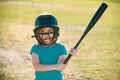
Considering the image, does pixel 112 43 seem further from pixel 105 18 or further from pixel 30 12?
pixel 30 12

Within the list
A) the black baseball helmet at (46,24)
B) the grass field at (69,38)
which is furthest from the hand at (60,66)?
the grass field at (69,38)

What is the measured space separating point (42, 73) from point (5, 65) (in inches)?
143

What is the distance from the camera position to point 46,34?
3516 millimetres

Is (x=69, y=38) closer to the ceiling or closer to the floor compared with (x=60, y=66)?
closer to the floor

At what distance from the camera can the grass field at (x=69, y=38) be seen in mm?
7034

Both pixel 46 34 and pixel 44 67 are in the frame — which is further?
pixel 44 67

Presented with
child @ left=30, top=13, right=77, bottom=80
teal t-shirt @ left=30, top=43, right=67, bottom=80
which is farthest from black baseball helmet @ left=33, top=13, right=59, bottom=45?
teal t-shirt @ left=30, top=43, right=67, bottom=80

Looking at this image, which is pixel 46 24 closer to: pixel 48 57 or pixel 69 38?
pixel 48 57

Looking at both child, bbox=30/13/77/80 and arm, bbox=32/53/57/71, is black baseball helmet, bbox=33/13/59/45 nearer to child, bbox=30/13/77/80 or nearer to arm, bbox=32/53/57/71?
child, bbox=30/13/77/80

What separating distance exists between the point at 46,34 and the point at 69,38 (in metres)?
6.38

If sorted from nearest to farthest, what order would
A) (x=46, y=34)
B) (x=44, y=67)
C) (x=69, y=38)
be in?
(x=46, y=34)
(x=44, y=67)
(x=69, y=38)

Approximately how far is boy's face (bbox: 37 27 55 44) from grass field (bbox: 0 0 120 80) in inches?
122

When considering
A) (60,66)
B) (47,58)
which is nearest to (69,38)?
(47,58)

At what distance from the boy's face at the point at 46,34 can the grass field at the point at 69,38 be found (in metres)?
3.10
